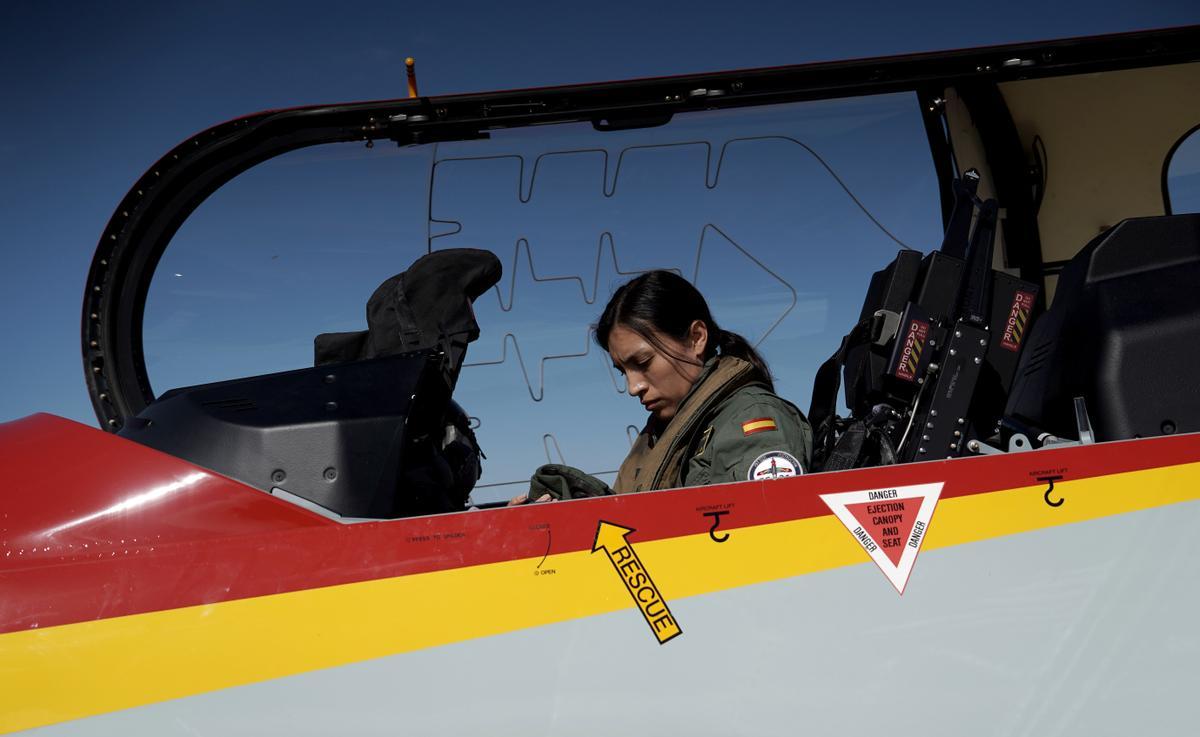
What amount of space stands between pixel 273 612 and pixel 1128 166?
223cm

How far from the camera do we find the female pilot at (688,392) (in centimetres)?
151

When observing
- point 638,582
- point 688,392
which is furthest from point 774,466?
point 688,392

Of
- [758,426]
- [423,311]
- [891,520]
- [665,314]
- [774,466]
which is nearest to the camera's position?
[891,520]

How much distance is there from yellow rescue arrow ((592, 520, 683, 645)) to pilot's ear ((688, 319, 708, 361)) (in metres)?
0.80

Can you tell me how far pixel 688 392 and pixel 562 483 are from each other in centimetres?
35

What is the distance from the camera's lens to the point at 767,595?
1.17m

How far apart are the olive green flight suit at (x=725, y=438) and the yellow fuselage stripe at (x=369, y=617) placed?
247mm

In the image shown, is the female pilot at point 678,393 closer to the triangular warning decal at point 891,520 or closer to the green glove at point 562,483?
the green glove at point 562,483

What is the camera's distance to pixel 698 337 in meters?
1.89

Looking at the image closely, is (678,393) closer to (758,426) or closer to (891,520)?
(758,426)

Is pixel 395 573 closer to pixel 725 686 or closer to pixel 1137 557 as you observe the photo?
pixel 725 686

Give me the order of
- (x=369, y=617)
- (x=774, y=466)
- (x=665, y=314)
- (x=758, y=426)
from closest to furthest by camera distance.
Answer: (x=369, y=617)
(x=774, y=466)
(x=758, y=426)
(x=665, y=314)

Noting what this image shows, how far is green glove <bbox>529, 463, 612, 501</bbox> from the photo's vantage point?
179 centimetres

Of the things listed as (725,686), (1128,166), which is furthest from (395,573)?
(1128,166)
